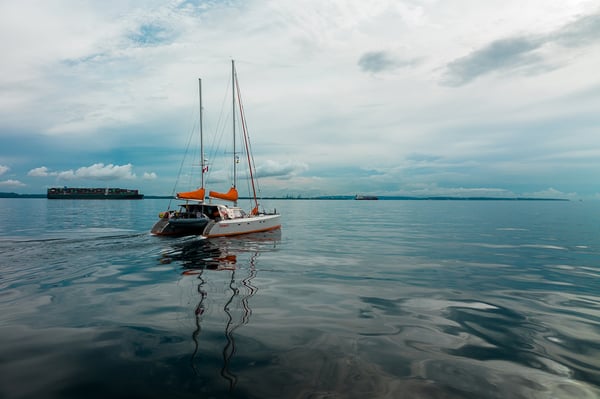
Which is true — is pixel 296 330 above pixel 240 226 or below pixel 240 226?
below

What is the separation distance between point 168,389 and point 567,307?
1131cm

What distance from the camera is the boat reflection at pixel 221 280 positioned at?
268 inches

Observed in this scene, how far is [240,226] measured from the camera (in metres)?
27.5

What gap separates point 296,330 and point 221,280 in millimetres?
5836

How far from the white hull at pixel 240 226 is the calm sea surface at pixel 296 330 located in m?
9.11

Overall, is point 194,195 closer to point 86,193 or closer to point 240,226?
point 240,226

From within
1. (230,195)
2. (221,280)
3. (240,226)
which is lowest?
(221,280)

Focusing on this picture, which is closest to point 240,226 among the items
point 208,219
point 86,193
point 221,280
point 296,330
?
point 208,219

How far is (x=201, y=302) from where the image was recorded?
9.77 metres

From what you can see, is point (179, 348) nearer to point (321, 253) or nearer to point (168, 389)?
point (168, 389)

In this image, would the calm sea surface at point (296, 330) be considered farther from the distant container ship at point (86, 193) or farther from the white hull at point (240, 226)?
the distant container ship at point (86, 193)

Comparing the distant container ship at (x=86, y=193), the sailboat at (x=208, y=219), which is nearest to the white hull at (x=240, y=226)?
the sailboat at (x=208, y=219)

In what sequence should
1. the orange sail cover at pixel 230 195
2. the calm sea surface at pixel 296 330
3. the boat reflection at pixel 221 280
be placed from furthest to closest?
the orange sail cover at pixel 230 195 → the boat reflection at pixel 221 280 → the calm sea surface at pixel 296 330

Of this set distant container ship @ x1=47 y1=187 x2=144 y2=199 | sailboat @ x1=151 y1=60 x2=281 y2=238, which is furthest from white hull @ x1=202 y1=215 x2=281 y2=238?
distant container ship @ x1=47 y1=187 x2=144 y2=199
